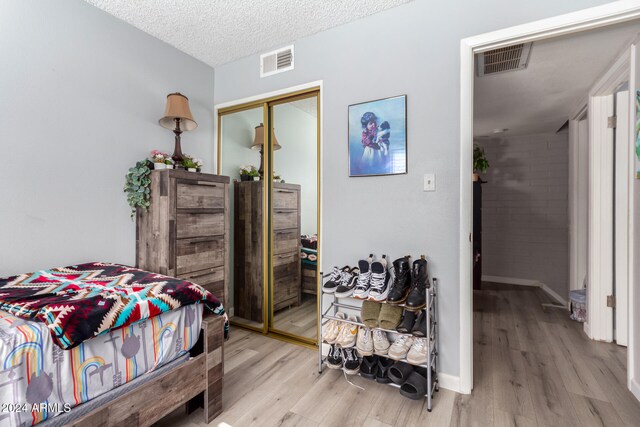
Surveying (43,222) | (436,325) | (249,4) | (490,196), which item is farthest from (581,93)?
(43,222)

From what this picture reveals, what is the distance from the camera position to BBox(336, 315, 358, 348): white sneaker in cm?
192

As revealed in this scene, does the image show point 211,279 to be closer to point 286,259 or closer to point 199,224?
point 199,224

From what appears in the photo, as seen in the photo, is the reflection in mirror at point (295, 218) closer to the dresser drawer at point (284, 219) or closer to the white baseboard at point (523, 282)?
the dresser drawer at point (284, 219)

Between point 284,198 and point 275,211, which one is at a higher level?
point 284,198

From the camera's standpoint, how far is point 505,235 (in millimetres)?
4621

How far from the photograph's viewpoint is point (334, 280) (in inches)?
80.4

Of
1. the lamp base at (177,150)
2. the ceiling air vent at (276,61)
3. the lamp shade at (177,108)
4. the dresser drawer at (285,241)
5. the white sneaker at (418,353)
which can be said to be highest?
the ceiling air vent at (276,61)

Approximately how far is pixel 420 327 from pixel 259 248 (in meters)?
1.58

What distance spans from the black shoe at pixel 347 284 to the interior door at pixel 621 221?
7.11 feet

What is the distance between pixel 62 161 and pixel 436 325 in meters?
2.63

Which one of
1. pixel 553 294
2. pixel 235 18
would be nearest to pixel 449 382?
pixel 235 18

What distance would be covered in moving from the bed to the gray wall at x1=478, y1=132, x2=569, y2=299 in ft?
14.7

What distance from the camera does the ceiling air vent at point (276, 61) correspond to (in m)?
2.54

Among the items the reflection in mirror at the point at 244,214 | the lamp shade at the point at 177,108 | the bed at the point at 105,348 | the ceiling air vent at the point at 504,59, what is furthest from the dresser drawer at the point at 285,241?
the ceiling air vent at the point at 504,59
